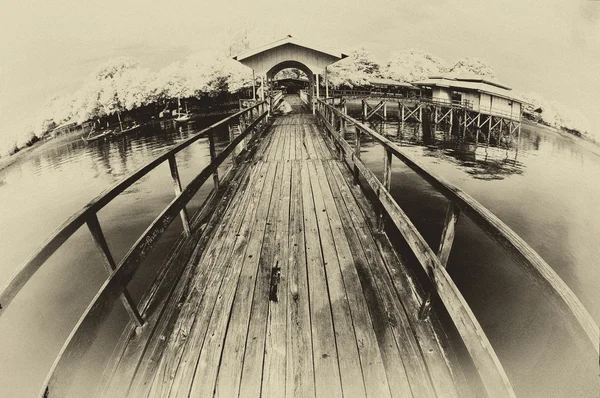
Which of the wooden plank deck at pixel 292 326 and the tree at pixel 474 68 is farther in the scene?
the tree at pixel 474 68

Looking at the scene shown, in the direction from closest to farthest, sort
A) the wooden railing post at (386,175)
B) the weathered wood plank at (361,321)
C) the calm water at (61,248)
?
the weathered wood plank at (361,321), the wooden railing post at (386,175), the calm water at (61,248)

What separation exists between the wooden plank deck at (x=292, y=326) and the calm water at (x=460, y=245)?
61cm

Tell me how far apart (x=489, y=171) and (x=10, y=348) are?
845 inches

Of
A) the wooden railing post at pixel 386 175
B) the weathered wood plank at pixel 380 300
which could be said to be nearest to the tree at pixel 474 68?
the wooden railing post at pixel 386 175

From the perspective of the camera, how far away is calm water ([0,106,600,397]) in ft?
22.1

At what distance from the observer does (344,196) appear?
16.1ft

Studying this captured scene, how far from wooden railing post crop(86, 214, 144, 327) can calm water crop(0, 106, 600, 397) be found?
0.37m

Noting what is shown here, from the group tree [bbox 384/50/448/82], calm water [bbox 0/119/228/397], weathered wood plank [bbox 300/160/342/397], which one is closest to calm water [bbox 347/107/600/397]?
weathered wood plank [bbox 300/160/342/397]

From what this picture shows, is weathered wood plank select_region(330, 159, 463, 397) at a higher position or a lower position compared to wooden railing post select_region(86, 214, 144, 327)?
lower

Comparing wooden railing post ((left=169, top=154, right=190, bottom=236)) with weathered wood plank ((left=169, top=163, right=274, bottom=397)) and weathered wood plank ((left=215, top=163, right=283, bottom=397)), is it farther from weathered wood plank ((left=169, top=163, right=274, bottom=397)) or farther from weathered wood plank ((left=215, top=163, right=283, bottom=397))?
weathered wood plank ((left=215, top=163, right=283, bottom=397))

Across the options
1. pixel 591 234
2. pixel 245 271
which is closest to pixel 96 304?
pixel 245 271

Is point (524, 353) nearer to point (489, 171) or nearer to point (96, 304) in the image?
point (96, 304)

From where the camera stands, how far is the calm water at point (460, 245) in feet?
22.1

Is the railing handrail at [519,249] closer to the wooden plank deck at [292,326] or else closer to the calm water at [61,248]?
the wooden plank deck at [292,326]
